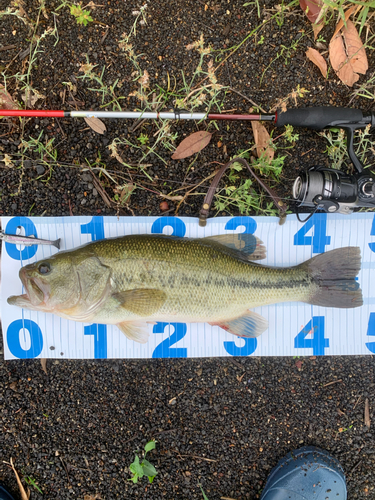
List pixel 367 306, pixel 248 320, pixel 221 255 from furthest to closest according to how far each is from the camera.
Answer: pixel 367 306 < pixel 248 320 < pixel 221 255

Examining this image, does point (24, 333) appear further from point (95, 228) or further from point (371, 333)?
point (371, 333)

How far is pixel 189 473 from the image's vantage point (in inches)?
111

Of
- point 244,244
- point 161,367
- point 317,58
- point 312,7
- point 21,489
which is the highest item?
point 312,7

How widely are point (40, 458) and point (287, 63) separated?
4.25 metres

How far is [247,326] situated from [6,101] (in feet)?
9.43

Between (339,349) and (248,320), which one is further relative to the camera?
(339,349)

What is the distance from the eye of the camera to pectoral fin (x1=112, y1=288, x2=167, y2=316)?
89.4 inches

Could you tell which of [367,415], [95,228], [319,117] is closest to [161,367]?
[95,228]

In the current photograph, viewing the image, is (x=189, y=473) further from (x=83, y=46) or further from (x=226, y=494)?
(x=83, y=46)

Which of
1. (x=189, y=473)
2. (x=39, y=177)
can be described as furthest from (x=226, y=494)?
(x=39, y=177)

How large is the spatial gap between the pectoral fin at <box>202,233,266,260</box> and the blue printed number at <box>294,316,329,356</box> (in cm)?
82

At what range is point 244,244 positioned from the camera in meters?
2.57

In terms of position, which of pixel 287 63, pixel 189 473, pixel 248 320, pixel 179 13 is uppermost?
pixel 179 13

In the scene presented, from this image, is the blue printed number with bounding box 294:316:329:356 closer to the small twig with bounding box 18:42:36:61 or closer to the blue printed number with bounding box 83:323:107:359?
the blue printed number with bounding box 83:323:107:359
